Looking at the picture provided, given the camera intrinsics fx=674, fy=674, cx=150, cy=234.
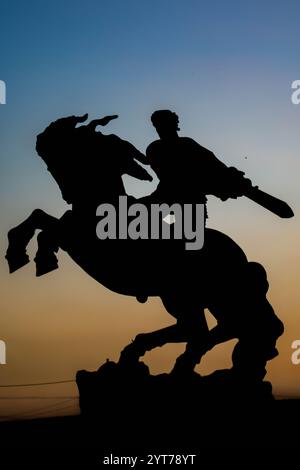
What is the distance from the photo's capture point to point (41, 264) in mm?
6602

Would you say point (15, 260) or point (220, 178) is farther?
point (220, 178)

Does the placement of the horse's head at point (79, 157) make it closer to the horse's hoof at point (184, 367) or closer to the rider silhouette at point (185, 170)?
the rider silhouette at point (185, 170)

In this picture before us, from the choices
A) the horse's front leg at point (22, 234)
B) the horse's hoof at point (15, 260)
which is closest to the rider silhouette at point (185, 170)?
the horse's front leg at point (22, 234)

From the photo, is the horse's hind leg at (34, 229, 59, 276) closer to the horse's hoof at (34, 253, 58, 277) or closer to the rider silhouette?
the horse's hoof at (34, 253, 58, 277)

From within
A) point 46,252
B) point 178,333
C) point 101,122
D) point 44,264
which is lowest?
point 178,333

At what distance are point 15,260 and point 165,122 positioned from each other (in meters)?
2.05

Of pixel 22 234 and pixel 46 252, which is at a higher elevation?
pixel 22 234

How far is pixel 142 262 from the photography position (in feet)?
22.0

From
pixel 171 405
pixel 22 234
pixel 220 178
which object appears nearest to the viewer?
pixel 171 405

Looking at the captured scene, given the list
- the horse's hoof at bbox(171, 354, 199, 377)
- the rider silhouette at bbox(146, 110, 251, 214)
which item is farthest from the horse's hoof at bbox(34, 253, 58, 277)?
the horse's hoof at bbox(171, 354, 199, 377)

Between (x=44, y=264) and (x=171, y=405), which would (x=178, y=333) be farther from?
(x=44, y=264)

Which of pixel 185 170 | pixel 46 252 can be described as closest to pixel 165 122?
pixel 185 170

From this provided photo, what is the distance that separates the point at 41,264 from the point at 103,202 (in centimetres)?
86
